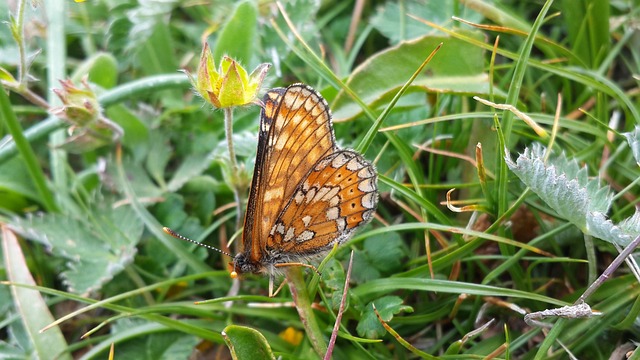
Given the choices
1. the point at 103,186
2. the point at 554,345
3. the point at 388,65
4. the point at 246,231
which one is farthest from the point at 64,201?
the point at 554,345

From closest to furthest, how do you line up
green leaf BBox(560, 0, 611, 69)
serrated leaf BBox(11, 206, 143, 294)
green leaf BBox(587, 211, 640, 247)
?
green leaf BBox(587, 211, 640, 247), serrated leaf BBox(11, 206, 143, 294), green leaf BBox(560, 0, 611, 69)

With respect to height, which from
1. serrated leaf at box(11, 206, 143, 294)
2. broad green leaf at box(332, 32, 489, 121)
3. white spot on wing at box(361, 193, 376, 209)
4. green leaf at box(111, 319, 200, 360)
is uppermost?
broad green leaf at box(332, 32, 489, 121)

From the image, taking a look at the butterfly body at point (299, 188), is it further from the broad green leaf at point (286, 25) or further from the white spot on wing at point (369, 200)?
the broad green leaf at point (286, 25)

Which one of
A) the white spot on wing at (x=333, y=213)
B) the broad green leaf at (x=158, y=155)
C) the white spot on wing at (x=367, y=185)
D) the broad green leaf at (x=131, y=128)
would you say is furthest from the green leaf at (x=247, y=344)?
the broad green leaf at (x=131, y=128)

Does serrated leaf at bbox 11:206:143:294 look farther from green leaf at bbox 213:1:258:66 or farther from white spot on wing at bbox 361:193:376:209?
white spot on wing at bbox 361:193:376:209

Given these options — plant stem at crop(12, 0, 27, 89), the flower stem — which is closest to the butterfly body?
the flower stem

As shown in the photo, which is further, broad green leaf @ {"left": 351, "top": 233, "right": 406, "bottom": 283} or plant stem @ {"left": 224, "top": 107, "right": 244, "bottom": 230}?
broad green leaf @ {"left": 351, "top": 233, "right": 406, "bottom": 283}
